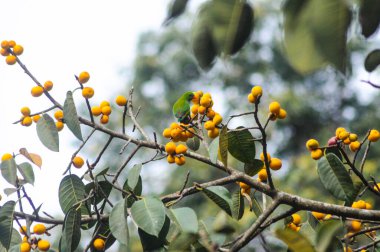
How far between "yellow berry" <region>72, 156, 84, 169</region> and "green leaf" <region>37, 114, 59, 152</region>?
0.05 m

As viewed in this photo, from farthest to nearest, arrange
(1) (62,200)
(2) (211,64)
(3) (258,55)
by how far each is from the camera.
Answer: (3) (258,55) → (1) (62,200) → (2) (211,64)

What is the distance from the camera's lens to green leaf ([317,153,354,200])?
1.15 metres

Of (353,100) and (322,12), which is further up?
(353,100)

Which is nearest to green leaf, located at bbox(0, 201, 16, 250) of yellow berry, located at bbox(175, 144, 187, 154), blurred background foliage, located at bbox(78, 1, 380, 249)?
yellow berry, located at bbox(175, 144, 187, 154)

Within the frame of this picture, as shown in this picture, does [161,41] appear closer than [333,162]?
No

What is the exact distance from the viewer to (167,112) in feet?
47.1

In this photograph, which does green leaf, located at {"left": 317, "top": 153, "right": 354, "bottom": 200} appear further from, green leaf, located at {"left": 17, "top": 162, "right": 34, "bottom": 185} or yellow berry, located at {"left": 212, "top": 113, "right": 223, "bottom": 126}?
green leaf, located at {"left": 17, "top": 162, "right": 34, "bottom": 185}

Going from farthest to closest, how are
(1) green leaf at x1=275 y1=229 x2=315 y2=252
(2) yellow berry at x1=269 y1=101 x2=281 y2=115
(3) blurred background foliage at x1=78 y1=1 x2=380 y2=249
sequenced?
(3) blurred background foliage at x1=78 y1=1 x2=380 y2=249 → (2) yellow berry at x1=269 y1=101 x2=281 y2=115 → (1) green leaf at x1=275 y1=229 x2=315 y2=252

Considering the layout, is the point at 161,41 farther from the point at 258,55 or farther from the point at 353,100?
the point at 353,100

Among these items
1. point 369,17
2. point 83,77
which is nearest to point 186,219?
point 83,77

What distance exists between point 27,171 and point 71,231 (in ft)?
0.75

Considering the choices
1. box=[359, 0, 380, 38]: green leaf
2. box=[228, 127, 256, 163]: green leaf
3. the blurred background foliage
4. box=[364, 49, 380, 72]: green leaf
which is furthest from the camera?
the blurred background foliage

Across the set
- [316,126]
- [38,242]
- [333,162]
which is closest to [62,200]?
[38,242]

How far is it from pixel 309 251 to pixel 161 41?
14.7 m
